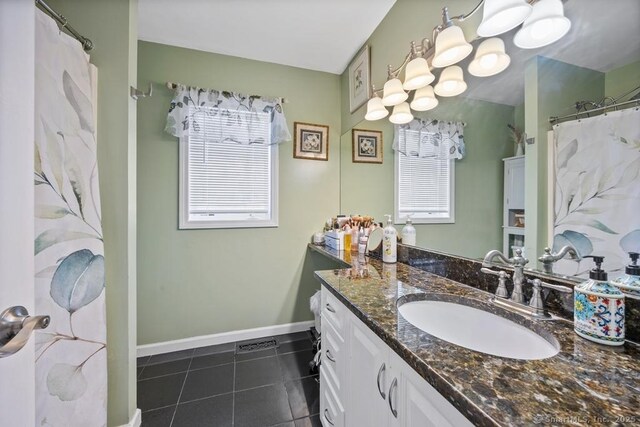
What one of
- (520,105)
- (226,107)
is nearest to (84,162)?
(226,107)

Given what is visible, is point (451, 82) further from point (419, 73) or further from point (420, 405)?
point (420, 405)

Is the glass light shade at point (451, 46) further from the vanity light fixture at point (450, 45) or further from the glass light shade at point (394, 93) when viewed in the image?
the glass light shade at point (394, 93)

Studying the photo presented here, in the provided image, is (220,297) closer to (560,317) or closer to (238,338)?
(238,338)

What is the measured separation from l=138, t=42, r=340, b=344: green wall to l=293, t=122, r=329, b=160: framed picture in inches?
2.3

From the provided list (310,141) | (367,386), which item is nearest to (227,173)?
(310,141)

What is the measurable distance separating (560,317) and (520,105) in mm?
768

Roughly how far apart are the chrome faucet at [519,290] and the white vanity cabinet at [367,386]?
1.60ft

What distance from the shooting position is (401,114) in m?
1.60

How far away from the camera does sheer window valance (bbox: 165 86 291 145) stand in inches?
77.7

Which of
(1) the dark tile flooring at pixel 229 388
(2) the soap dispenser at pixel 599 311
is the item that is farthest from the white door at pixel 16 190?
(2) the soap dispenser at pixel 599 311

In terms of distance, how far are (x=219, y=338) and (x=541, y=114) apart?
2.58 meters

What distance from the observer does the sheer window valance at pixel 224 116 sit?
1.97 meters

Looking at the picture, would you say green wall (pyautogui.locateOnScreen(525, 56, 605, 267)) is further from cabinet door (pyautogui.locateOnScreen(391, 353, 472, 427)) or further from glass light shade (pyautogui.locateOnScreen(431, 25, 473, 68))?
cabinet door (pyautogui.locateOnScreen(391, 353, 472, 427))

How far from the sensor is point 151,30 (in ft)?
6.12
